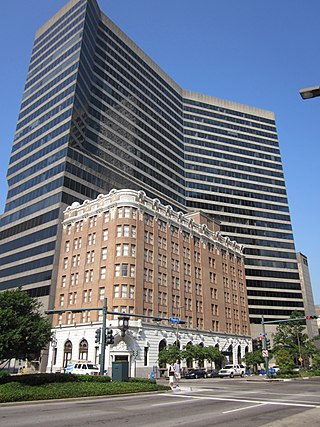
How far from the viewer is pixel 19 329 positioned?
23578mm

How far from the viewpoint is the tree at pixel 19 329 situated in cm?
2309

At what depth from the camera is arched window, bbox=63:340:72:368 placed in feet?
175

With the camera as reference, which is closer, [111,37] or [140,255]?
[140,255]

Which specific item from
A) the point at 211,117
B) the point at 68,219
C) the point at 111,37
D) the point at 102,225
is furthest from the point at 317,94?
the point at 211,117

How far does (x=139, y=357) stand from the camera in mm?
48719

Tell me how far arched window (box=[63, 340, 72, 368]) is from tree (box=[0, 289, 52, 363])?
93.9ft

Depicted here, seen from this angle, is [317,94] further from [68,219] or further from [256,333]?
[256,333]

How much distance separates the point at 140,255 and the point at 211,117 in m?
85.8

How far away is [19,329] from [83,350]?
1184 inches

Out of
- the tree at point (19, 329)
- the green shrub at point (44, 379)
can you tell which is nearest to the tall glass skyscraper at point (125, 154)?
the tree at point (19, 329)

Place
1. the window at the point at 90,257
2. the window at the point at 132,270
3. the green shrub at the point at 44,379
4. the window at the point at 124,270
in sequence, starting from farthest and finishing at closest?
the window at the point at 90,257, the window at the point at 132,270, the window at the point at 124,270, the green shrub at the point at 44,379

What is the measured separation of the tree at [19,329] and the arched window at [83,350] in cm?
2561

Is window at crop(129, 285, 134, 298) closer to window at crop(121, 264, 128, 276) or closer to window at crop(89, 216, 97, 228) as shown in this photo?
window at crop(121, 264, 128, 276)

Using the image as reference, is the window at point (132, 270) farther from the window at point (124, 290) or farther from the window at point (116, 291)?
the window at point (116, 291)
